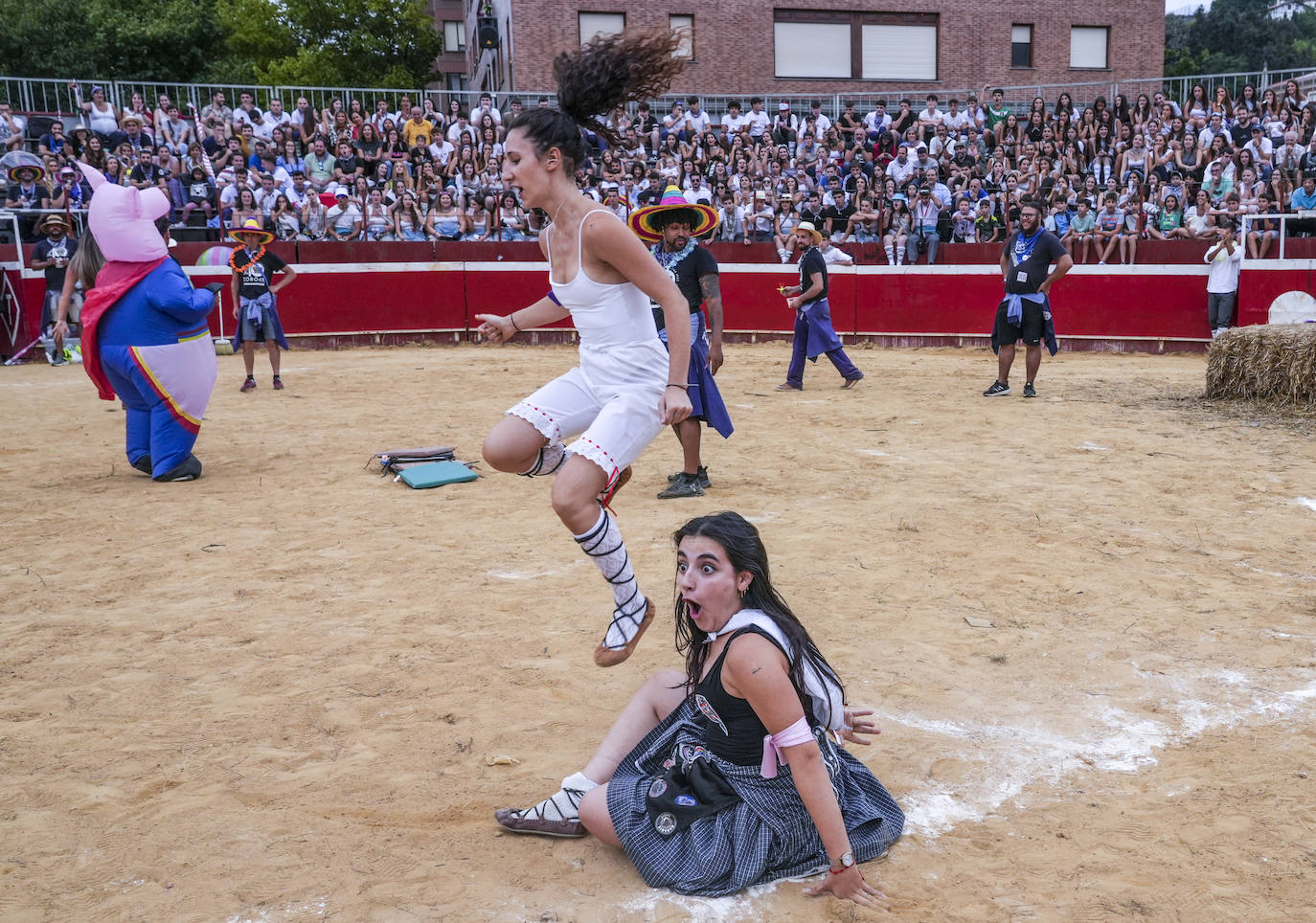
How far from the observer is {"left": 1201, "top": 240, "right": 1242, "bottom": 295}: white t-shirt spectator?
15.7 metres

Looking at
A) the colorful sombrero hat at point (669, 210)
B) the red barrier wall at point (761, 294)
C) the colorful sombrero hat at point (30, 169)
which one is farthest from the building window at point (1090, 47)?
the colorful sombrero hat at point (669, 210)

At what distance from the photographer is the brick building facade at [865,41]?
28.5 metres

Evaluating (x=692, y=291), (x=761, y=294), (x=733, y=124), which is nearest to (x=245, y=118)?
(x=733, y=124)

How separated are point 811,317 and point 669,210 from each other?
4.93 meters

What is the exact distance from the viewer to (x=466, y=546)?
6.11m

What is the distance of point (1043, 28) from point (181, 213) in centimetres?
2325

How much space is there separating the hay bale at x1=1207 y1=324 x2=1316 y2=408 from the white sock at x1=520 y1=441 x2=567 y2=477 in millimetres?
8591

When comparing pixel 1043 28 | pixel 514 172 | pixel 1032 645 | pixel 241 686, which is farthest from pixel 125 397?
pixel 1043 28

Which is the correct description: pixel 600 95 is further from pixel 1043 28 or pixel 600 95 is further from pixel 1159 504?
pixel 1043 28

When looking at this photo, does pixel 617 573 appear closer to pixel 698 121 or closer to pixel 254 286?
pixel 254 286

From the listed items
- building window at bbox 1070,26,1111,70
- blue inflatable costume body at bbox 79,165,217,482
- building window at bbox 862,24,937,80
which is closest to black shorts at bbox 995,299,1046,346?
blue inflatable costume body at bbox 79,165,217,482

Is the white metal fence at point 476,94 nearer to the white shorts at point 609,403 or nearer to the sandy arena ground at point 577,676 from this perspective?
the sandy arena ground at point 577,676

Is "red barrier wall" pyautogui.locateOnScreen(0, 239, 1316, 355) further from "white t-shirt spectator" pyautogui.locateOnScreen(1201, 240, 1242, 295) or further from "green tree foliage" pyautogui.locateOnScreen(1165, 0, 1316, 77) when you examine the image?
"green tree foliage" pyautogui.locateOnScreen(1165, 0, 1316, 77)

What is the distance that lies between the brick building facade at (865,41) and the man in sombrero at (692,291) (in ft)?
71.9
